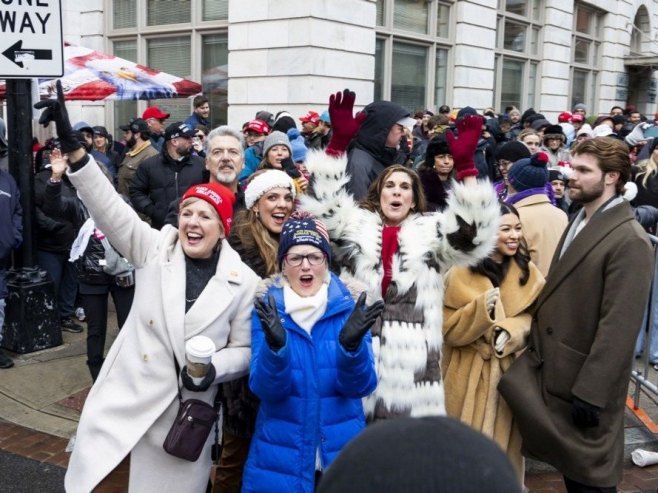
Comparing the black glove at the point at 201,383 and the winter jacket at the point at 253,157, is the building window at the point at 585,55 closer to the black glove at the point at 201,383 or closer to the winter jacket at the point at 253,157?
the winter jacket at the point at 253,157

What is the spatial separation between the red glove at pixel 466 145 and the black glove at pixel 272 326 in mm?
1615

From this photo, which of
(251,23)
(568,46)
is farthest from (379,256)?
(568,46)

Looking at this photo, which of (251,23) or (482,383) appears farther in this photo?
(251,23)

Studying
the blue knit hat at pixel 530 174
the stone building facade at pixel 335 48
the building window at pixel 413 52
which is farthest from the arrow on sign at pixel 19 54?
the building window at pixel 413 52

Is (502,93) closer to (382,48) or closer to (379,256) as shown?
(382,48)

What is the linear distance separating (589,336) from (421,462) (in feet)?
8.73

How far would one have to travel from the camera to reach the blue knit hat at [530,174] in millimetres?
A: 4863

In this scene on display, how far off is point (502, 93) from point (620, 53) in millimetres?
8423

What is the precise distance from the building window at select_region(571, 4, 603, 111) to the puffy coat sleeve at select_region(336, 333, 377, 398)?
2136cm

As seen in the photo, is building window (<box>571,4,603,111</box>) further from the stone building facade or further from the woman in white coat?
the woman in white coat

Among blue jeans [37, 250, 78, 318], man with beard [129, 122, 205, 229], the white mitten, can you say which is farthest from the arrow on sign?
the white mitten

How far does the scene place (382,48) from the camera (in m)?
14.1

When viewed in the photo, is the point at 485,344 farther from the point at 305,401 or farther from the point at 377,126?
the point at 377,126

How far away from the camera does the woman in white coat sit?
10.2 ft
